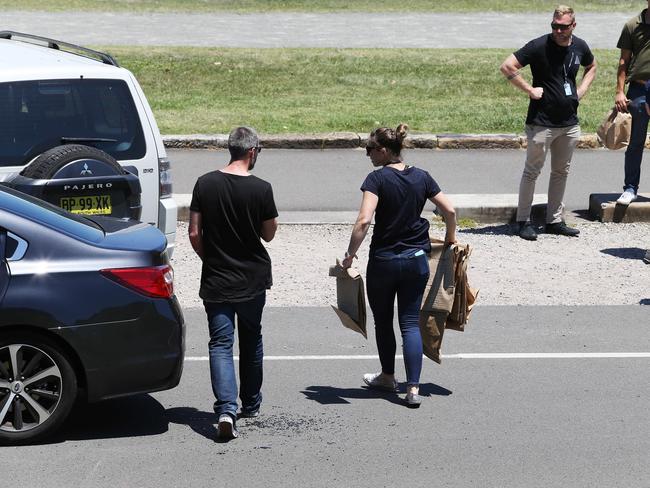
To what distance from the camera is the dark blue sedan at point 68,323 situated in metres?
6.84

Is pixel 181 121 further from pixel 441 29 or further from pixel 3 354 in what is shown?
pixel 441 29

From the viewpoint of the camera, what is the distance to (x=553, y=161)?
12.6 m

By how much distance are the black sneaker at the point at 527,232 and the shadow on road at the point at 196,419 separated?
5.66 metres

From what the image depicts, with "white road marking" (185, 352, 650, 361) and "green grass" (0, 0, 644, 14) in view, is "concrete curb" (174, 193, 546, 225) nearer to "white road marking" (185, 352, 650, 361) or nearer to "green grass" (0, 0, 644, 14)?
"white road marking" (185, 352, 650, 361)

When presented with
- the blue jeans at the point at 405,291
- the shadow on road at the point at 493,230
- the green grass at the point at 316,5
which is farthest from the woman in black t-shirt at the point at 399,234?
the green grass at the point at 316,5

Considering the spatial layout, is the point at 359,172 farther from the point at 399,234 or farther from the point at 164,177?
the point at 399,234

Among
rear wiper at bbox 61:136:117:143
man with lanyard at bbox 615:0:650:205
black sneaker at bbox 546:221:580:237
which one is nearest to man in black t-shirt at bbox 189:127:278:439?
rear wiper at bbox 61:136:117:143

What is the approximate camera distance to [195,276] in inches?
438

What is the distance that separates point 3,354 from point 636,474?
3472 mm

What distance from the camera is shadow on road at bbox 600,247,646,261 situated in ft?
39.2

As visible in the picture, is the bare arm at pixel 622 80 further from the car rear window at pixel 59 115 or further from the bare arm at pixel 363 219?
the bare arm at pixel 363 219

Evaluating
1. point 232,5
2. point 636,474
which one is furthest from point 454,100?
point 232,5

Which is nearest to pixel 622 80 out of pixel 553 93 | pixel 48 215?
pixel 553 93

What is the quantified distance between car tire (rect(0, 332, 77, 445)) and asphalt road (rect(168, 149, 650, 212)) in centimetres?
687
